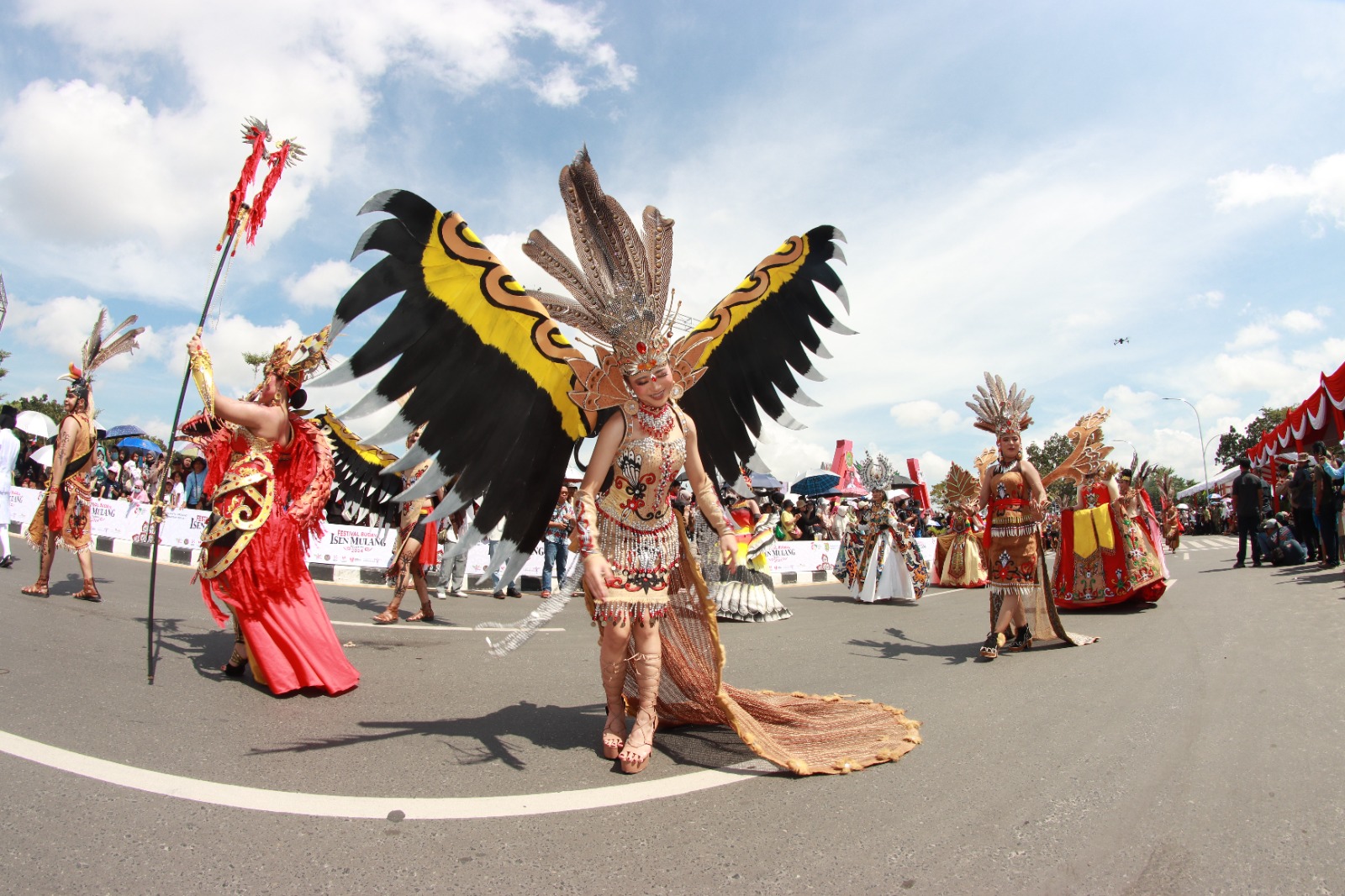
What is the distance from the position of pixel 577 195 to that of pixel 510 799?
2541 mm

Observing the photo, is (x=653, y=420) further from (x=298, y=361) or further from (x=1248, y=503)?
(x=1248, y=503)

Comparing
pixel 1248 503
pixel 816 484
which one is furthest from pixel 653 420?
pixel 816 484

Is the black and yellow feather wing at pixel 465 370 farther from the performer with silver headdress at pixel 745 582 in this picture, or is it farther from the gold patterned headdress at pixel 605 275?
the performer with silver headdress at pixel 745 582

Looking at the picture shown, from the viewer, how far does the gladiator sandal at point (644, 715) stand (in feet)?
10.2

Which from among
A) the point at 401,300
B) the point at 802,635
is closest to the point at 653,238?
the point at 401,300

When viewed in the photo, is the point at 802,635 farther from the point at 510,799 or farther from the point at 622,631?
the point at 510,799

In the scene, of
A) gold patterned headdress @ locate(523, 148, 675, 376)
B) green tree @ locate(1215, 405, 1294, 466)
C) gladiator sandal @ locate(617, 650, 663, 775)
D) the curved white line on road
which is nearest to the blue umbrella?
the curved white line on road

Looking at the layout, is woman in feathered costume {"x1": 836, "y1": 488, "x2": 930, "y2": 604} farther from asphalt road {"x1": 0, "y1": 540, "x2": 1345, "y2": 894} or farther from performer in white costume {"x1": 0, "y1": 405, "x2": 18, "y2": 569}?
performer in white costume {"x1": 0, "y1": 405, "x2": 18, "y2": 569}

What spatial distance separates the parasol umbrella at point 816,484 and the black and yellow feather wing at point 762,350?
18.1 metres

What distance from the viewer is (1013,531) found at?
587 cm

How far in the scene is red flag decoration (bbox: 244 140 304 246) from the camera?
4.57 m

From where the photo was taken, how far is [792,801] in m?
2.75

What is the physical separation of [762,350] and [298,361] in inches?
116

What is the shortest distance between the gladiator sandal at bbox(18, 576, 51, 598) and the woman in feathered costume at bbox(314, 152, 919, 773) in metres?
6.16
